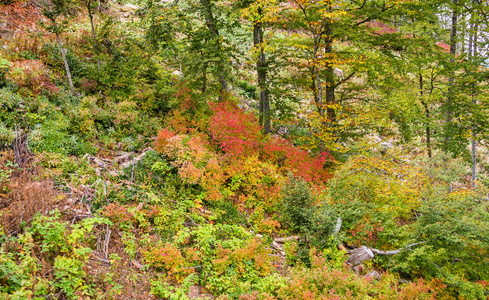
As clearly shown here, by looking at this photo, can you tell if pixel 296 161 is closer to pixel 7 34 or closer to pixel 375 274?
pixel 375 274

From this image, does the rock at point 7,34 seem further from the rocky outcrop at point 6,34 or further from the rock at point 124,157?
the rock at point 124,157

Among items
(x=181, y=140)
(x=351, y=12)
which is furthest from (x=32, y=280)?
(x=351, y=12)

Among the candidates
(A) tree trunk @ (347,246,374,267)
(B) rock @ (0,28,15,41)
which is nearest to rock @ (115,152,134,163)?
(B) rock @ (0,28,15,41)

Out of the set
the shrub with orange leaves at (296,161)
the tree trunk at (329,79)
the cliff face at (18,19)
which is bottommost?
the shrub with orange leaves at (296,161)

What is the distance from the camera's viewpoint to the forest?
4.10 m

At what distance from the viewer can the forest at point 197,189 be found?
4.10m

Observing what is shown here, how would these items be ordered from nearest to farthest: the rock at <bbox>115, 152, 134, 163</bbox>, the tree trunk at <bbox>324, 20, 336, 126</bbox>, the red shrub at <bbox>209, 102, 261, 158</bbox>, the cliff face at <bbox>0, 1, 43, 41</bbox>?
the rock at <bbox>115, 152, 134, 163</bbox>
the red shrub at <bbox>209, 102, 261, 158</bbox>
the cliff face at <bbox>0, 1, 43, 41</bbox>
the tree trunk at <bbox>324, 20, 336, 126</bbox>

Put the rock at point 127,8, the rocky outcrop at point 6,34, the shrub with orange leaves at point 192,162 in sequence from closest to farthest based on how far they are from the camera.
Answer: the shrub with orange leaves at point 192,162
the rocky outcrop at point 6,34
the rock at point 127,8

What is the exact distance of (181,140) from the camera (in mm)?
6766

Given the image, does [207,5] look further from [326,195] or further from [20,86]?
[326,195]

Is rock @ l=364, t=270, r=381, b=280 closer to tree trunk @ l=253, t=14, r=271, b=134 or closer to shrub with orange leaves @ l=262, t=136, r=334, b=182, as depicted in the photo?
shrub with orange leaves @ l=262, t=136, r=334, b=182

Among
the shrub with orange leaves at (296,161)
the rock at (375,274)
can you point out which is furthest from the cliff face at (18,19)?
the rock at (375,274)

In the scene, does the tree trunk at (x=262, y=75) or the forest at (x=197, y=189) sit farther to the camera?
the tree trunk at (x=262, y=75)

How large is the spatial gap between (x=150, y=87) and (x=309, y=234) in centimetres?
749
